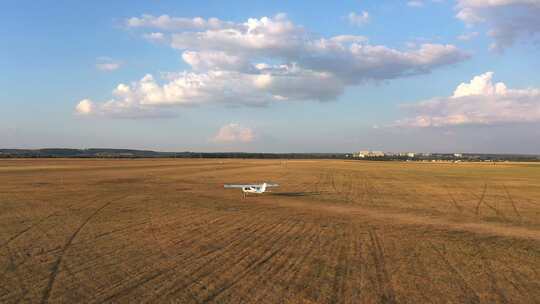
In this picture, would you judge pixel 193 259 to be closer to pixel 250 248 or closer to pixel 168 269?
pixel 168 269

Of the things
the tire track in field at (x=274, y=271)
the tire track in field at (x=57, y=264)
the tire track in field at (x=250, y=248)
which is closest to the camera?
the tire track in field at (x=57, y=264)

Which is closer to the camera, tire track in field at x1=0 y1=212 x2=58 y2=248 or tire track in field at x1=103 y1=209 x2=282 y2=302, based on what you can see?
tire track in field at x1=103 y1=209 x2=282 y2=302

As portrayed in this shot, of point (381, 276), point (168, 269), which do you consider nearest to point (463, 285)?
point (381, 276)

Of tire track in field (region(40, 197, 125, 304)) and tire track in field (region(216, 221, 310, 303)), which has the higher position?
tire track in field (region(216, 221, 310, 303))

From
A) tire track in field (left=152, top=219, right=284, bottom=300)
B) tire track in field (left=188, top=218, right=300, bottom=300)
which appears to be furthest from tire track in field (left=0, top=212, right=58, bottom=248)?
tire track in field (left=188, top=218, right=300, bottom=300)

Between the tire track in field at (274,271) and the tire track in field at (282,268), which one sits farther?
the tire track in field at (282,268)

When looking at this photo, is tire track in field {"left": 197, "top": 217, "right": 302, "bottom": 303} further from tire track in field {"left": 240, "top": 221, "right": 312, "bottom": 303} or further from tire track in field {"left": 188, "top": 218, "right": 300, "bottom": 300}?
tire track in field {"left": 240, "top": 221, "right": 312, "bottom": 303}

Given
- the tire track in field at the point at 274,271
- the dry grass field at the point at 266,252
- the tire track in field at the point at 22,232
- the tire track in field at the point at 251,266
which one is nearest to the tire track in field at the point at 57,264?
the dry grass field at the point at 266,252

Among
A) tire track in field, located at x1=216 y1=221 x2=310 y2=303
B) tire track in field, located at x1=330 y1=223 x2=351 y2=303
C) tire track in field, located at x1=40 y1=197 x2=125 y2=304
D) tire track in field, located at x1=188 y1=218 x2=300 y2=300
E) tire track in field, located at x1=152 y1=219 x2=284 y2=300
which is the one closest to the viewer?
tire track in field, located at x1=40 y1=197 x2=125 y2=304

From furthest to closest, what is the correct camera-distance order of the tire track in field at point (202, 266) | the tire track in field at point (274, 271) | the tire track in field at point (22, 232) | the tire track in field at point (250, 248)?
the tire track in field at point (22, 232), the tire track in field at point (250, 248), the tire track in field at point (202, 266), the tire track in field at point (274, 271)

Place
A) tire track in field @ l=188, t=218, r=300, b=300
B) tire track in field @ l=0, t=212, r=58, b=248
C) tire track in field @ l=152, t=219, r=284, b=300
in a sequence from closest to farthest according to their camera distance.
Answer: tire track in field @ l=152, t=219, r=284, b=300
tire track in field @ l=188, t=218, r=300, b=300
tire track in field @ l=0, t=212, r=58, b=248

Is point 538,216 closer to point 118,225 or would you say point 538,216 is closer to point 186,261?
point 186,261

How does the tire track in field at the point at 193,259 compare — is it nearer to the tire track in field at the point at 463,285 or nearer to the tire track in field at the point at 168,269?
the tire track in field at the point at 168,269
